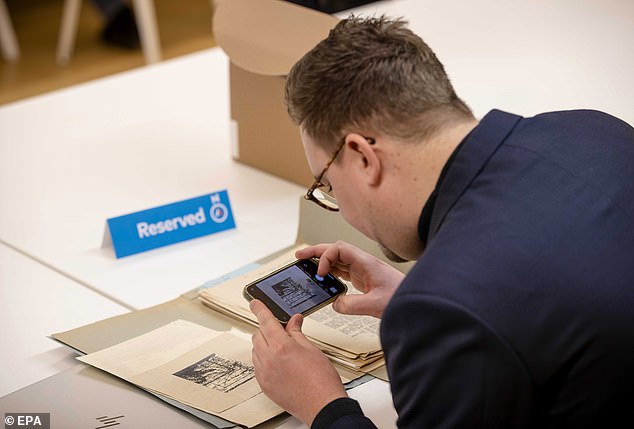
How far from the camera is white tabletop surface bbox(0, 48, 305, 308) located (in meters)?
1.67

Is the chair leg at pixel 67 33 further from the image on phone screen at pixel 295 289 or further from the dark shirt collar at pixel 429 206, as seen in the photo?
the dark shirt collar at pixel 429 206

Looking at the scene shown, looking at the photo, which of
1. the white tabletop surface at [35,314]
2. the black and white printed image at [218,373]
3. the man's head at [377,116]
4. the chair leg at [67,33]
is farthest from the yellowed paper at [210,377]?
the chair leg at [67,33]

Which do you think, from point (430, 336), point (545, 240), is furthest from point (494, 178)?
point (430, 336)

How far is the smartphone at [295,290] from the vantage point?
138cm

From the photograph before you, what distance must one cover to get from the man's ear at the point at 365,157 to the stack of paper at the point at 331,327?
33 centimetres

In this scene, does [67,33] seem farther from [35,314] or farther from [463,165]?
[463,165]

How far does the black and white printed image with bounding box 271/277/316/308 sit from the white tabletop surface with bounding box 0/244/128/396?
0.29 metres

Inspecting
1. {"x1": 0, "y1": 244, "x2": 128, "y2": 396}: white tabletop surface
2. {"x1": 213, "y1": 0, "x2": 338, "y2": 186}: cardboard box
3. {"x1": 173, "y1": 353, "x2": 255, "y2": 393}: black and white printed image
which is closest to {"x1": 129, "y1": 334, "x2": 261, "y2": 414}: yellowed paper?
{"x1": 173, "y1": 353, "x2": 255, "y2": 393}: black and white printed image

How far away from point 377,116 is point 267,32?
0.73 m

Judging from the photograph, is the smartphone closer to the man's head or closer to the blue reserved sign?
the man's head

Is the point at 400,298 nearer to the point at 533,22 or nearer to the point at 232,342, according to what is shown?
the point at 232,342

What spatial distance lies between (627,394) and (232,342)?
0.60 m

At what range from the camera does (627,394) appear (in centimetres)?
103

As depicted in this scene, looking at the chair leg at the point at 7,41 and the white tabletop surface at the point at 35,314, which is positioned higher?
the white tabletop surface at the point at 35,314
